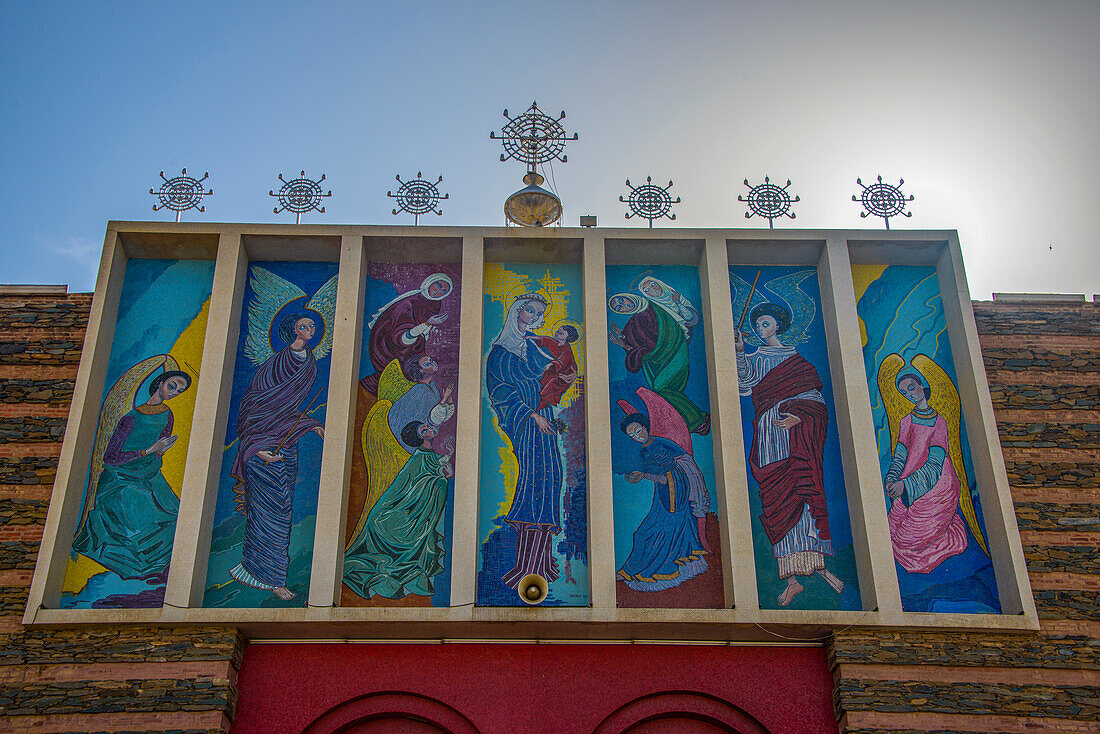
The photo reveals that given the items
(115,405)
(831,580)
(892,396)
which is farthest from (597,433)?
(115,405)

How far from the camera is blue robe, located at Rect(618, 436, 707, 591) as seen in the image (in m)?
12.3

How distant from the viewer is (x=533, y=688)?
11531mm

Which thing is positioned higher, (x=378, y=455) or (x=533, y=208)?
(x=533, y=208)

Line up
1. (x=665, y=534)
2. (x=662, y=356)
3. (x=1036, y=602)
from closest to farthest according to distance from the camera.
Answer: (x=1036, y=602)
(x=665, y=534)
(x=662, y=356)

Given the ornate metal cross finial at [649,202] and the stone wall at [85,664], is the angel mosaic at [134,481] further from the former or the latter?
the ornate metal cross finial at [649,202]

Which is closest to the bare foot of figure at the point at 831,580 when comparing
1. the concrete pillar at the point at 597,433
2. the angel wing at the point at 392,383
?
the concrete pillar at the point at 597,433

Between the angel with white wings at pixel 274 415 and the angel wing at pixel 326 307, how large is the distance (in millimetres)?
13

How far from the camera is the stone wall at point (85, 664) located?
11.0 meters

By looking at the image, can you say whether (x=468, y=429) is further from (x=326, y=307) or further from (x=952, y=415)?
(x=952, y=415)

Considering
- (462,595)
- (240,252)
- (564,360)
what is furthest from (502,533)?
(240,252)

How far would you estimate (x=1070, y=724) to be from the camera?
11.2 meters

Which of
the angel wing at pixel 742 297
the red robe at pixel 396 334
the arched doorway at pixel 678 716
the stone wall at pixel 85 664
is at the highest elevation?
the angel wing at pixel 742 297

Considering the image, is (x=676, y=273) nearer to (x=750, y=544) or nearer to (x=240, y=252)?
(x=750, y=544)

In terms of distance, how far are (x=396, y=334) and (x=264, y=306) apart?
6.15 ft
